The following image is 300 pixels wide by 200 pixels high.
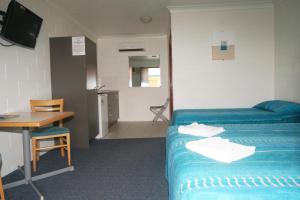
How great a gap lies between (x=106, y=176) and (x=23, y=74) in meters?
1.75

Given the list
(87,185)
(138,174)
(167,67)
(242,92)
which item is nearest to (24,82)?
(87,185)

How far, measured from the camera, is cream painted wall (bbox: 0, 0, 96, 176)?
2.52 m

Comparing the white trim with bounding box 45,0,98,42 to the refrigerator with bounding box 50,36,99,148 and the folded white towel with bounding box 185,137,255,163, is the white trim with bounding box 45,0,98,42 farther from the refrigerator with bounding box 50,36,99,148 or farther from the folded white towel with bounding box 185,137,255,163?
the folded white towel with bounding box 185,137,255,163

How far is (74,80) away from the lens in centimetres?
355

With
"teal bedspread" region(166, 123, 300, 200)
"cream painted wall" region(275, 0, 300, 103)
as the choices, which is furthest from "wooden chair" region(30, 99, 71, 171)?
"cream painted wall" region(275, 0, 300, 103)

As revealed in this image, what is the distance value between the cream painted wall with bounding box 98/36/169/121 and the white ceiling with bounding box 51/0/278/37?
56cm

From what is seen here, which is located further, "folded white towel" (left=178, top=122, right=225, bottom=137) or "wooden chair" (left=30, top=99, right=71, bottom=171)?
"wooden chair" (left=30, top=99, right=71, bottom=171)

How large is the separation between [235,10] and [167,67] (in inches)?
103

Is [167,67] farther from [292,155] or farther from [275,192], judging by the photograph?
[275,192]

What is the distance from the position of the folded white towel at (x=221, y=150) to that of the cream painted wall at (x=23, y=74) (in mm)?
2202

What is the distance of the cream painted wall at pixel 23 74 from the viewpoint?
2.52 metres

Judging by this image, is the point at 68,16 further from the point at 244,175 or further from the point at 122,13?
the point at 244,175

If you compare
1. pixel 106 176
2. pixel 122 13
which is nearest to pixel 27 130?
pixel 106 176

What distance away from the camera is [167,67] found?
6164mm
